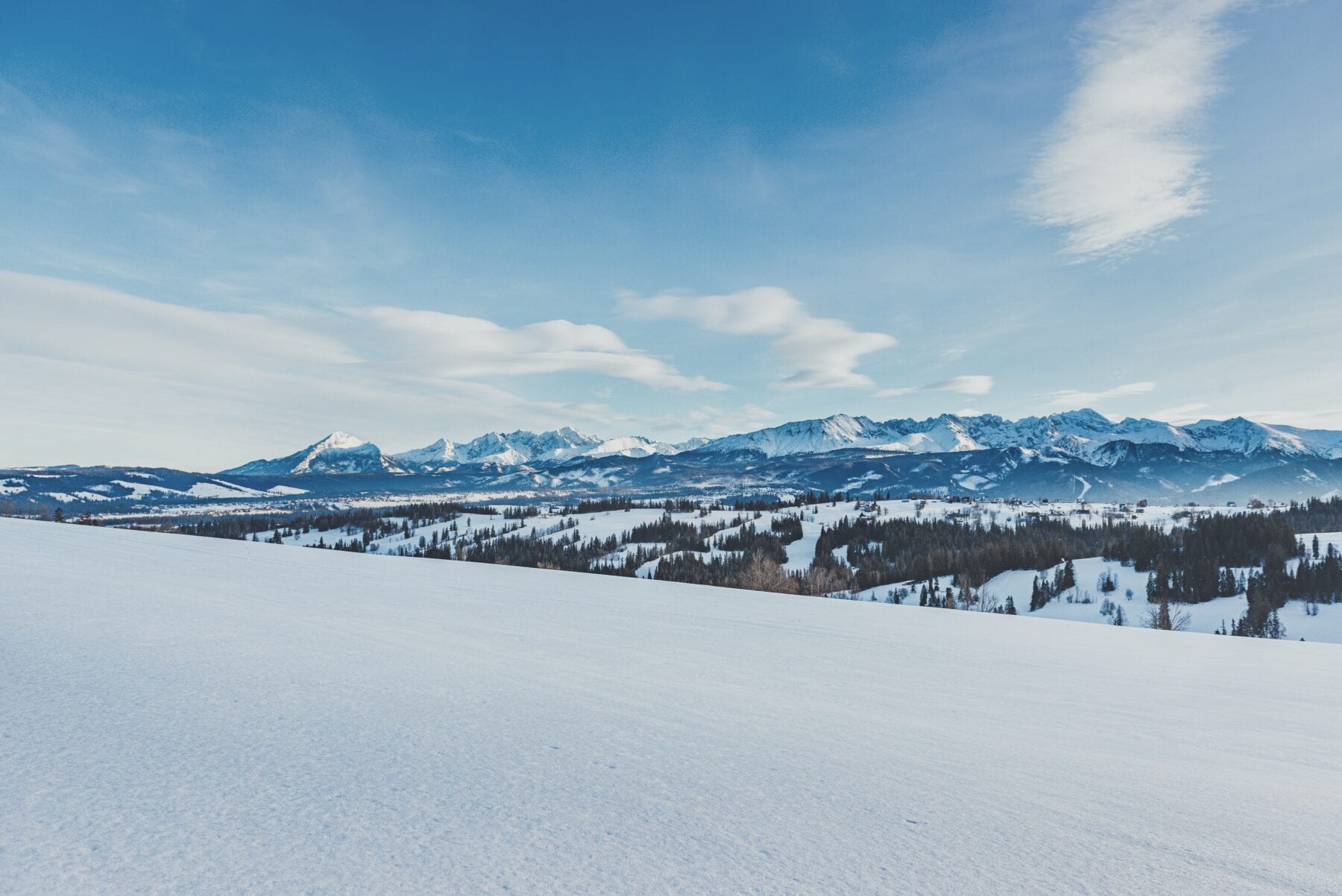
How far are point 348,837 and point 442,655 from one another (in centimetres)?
274

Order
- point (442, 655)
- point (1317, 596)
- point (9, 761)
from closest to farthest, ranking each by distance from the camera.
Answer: point (9, 761) < point (442, 655) < point (1317, 596)

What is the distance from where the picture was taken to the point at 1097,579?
49.6m

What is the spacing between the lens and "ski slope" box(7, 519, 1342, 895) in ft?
5.86

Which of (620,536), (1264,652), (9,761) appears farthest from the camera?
(620,536)

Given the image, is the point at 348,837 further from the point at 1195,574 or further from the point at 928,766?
the point at 1195,574

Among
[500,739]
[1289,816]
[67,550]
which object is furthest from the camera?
[67,550]

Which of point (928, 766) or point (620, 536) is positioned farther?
point (620, 536)

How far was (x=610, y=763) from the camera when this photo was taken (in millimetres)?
2578

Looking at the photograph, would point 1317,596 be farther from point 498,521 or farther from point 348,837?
point 498,521

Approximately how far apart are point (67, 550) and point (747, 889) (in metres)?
12.5

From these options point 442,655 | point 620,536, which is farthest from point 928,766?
point 620,536

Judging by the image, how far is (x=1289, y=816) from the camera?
2.47 meters

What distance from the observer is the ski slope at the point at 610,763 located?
1.79 metres

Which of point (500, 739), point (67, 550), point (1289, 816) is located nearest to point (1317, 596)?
point (1289, 816)
